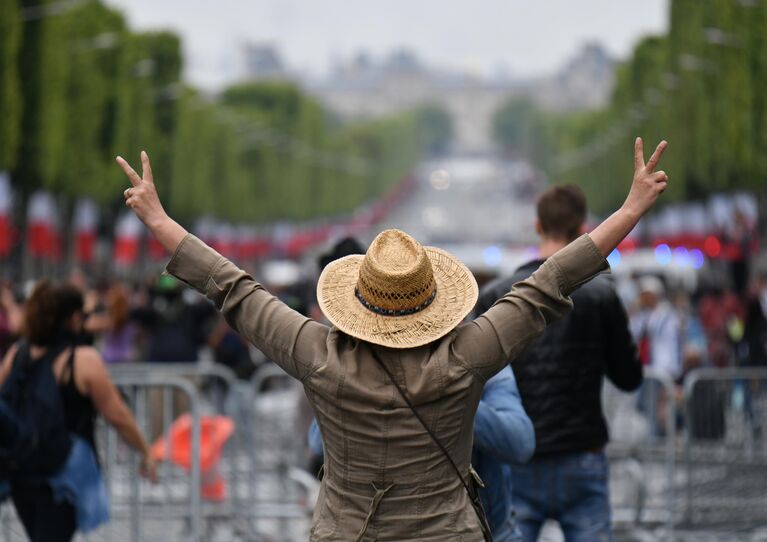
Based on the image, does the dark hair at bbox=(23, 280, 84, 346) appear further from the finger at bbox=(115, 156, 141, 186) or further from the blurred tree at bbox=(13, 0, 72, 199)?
the blurred tree at bbox=(13, 0, 72, 199)

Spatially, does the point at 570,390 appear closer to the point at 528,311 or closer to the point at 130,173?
the point at 528,311

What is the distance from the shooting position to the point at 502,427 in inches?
213

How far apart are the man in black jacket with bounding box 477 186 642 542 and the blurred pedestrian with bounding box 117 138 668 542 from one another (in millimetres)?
1687

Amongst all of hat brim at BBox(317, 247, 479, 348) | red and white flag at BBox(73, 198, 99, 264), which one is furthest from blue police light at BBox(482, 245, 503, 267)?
hat brim at BBox(317, 247, 479, 348)

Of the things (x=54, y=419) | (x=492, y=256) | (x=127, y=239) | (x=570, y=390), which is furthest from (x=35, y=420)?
(x=127, y=239)

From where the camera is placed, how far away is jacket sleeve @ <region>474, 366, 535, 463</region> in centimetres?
540

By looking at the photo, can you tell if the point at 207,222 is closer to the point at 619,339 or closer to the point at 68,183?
the point at 68,183

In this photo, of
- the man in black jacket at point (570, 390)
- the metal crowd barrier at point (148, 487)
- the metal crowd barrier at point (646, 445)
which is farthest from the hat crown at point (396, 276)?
the metal crowd barrier at point (646, 445)

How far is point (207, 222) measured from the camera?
65.6 m

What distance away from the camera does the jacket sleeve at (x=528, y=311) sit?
15.3ft

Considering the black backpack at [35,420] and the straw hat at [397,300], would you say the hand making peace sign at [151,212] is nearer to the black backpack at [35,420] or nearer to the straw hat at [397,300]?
the straw hat at [397,300]

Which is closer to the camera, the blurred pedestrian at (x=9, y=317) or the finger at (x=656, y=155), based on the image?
the finger at (x=656, y=155)

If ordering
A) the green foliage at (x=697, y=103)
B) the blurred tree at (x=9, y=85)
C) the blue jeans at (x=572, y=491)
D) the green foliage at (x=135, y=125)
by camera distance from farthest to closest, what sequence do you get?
the green foliage at (x=135, y=125), the green foliage at (x=697, y=103), the blurred tree at (x=9, y=85), the blue jeans at (x=572, y=491)

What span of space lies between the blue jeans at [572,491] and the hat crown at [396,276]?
1.93 m
